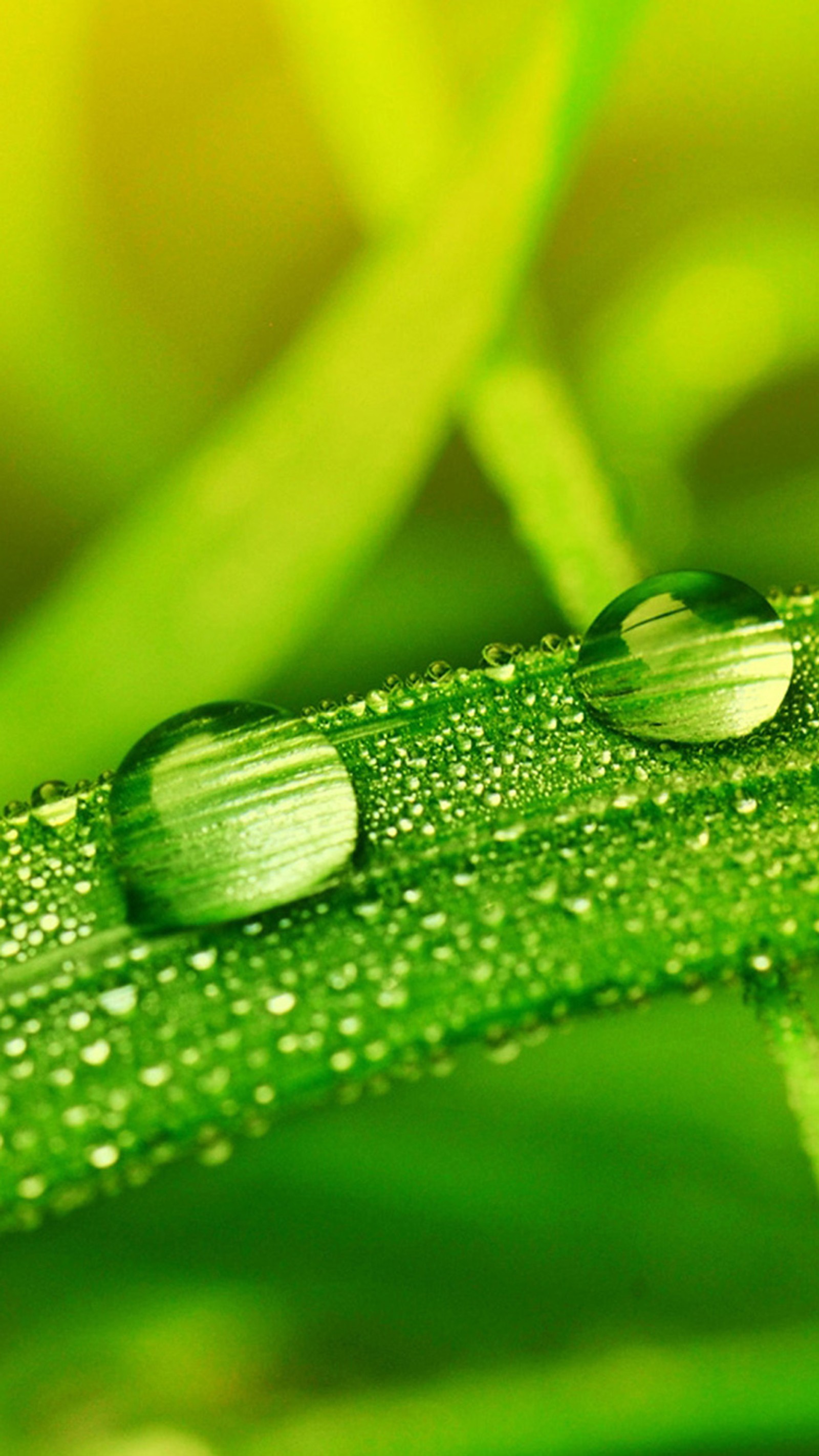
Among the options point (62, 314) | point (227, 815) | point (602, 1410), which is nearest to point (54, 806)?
point (227, 815)

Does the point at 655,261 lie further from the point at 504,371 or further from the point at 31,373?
the point at 31,373

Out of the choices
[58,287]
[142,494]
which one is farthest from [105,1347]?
[58,287]

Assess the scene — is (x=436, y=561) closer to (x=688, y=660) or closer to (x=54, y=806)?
(x=688, y=660)

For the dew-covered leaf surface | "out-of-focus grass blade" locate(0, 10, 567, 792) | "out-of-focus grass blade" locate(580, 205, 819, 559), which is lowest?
the dew-covered leaf surface

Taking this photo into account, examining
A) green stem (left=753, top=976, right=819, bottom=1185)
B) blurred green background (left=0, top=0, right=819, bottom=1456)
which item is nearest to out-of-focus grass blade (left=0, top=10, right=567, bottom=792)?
blurred green background (left=0, top=0, right=819, bottom=1456)

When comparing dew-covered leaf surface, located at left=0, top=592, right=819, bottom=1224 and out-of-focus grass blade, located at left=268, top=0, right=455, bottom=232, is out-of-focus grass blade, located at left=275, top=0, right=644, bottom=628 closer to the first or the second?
out-of-focus grass blade, located at left=268, top=0, right=455, bottom=232

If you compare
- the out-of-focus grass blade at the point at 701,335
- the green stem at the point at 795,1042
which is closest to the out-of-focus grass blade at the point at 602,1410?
the green stem at the point at 795,1042

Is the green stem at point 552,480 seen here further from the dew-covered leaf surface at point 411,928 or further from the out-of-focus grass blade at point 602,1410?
the out-of-focus grass blade at point 602,1410
